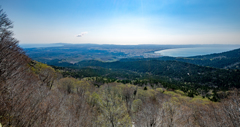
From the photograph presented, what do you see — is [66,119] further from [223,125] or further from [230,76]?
[230,76]

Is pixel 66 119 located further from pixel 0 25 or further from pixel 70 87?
pixel 70 87

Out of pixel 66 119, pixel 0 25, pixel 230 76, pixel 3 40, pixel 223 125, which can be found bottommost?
pixel 230 76

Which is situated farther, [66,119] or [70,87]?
[70,87]

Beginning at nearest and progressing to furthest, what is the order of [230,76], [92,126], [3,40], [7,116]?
[7,116]
[3,40]
[92,126]
[230,76]

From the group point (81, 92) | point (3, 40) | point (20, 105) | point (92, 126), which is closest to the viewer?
point (20, 105)

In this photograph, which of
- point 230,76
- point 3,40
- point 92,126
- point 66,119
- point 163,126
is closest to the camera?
point 66,119

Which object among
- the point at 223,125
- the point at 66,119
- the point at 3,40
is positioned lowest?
the point at 223,125

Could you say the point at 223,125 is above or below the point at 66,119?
below

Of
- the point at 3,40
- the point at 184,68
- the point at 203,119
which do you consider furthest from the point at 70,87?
the point at 184,68

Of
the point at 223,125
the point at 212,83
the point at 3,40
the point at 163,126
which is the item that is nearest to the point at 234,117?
the point at 223,125
